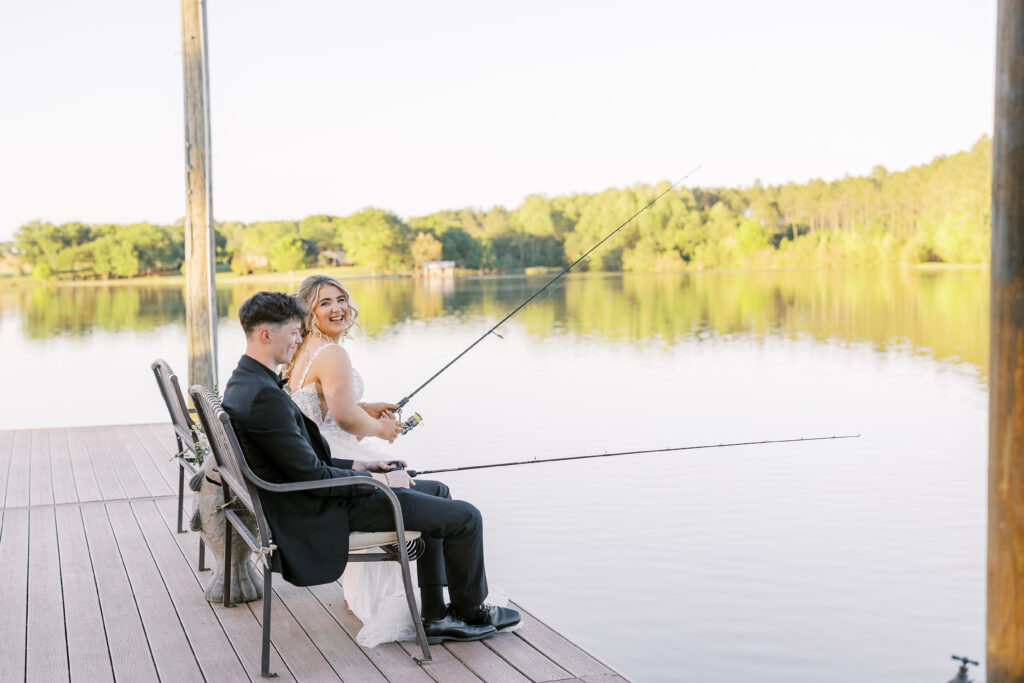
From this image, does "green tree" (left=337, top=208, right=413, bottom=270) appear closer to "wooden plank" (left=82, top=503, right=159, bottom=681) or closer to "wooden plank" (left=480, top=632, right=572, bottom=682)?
"wooden plank" (left=82, top=503, right=159, bottom=681)

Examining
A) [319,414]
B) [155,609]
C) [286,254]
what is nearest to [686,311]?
[319,414]

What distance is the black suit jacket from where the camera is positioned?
9.41 ft

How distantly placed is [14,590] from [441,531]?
5.20 feet

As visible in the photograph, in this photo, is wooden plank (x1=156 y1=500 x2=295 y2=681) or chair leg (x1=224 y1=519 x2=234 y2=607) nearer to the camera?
wooden plank (x1=156 y1=500 x2=295 y2=681)

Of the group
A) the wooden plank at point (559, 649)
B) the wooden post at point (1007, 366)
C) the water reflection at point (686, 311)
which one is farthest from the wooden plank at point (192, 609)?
the water reflection at point (686, 311)

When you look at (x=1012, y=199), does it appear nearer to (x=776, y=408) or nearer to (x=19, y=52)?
(x=776, y=408)

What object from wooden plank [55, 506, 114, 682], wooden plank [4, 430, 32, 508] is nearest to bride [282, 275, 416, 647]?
wooden plank [55, 506, 114, 682]

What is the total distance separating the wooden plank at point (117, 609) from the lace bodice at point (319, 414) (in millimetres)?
773

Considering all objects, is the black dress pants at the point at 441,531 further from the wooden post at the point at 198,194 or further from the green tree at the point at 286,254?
the green tree at the point at 286,254

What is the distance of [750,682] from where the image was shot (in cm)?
368

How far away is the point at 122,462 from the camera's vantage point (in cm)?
616

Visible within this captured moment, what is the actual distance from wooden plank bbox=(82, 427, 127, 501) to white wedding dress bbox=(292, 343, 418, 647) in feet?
6.73

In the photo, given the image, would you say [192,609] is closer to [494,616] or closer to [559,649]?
[494,616]

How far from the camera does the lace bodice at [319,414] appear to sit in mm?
3553
